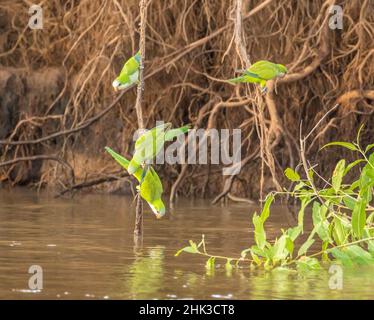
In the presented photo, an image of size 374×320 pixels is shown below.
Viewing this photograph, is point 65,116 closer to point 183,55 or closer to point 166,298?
point 183,55

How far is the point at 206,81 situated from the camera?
10961 mm

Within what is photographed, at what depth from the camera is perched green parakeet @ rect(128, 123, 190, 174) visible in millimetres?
6469

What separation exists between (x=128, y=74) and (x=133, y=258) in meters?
0.95

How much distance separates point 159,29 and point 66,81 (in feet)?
2.92

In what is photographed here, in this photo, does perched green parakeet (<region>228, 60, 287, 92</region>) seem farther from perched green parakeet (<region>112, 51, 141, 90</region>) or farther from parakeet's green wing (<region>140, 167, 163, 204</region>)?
parakeet's green wing (<region>140, 167, 163, 204</region>)

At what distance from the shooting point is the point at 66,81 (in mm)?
11078

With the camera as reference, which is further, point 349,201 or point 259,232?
point 349,201

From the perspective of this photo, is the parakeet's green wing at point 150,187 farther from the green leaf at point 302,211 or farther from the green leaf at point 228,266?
the green leaf at point 302,211

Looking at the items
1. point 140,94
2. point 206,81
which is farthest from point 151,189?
point 206,81

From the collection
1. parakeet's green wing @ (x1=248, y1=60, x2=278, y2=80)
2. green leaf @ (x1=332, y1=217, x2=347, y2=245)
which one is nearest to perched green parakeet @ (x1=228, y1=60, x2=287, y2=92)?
parakeet's green wing @ (x1=248, y1=60, x2=278, y2=80)

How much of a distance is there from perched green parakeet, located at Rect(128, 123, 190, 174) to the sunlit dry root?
3054mm

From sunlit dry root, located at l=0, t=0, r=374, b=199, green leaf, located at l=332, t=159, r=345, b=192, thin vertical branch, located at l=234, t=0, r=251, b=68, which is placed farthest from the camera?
sunlit dry root, located at l=0, t=0, r=374, b=199

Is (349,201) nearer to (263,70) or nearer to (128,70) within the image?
(263,70)
